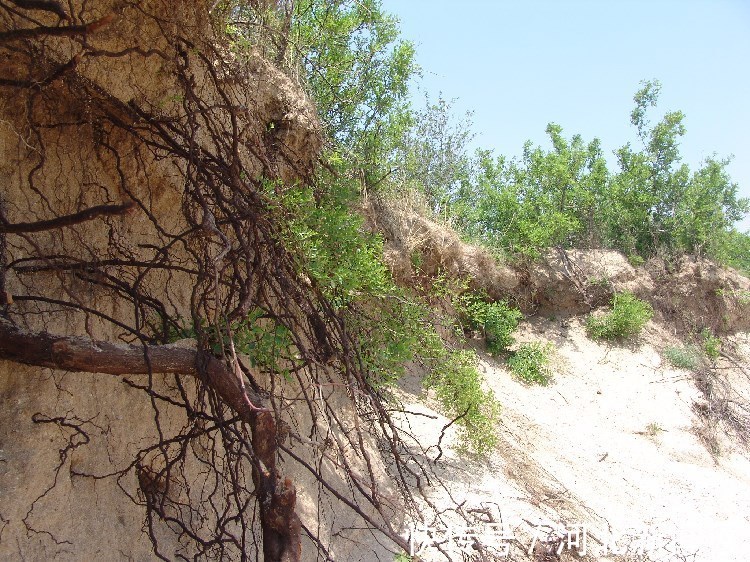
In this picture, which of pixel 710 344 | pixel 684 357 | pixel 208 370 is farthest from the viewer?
pixel 710 344

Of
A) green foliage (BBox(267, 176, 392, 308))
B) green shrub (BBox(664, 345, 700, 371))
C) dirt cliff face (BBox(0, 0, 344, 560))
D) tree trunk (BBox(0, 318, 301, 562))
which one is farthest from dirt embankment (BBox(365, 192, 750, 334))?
tree trunk (BBox(0, 318, 301, 562))

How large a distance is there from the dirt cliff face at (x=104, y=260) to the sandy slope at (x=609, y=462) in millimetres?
2692

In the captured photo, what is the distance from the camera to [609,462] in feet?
31.5

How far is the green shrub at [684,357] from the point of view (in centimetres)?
1278

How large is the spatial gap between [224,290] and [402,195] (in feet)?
19.0

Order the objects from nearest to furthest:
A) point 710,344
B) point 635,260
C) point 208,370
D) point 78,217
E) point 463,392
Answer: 1. point 78,217
2. point 208,370
3. point 463,392
4. point 710,344
5. point 635,260

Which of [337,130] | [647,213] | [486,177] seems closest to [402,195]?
[337,130]

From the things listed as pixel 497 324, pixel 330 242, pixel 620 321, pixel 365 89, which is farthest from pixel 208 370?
pixel 620 321

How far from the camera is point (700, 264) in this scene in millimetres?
14484

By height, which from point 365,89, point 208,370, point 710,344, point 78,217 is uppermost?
point 365,89

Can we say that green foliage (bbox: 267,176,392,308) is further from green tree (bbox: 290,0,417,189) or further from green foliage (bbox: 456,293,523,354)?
green foliage (bbox: 456,293,523,354)

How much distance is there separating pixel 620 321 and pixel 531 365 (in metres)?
2.80

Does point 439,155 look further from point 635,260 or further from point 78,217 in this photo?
point 78,217

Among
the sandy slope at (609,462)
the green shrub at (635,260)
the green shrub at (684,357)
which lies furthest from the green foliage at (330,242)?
the green shrub at (635,260)
